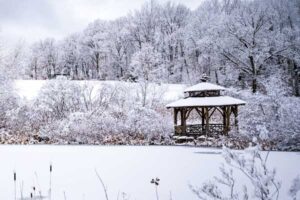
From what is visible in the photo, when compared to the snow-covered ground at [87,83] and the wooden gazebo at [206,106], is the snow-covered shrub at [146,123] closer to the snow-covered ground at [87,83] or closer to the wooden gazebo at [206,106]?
the wooden gazebo at [206,106]

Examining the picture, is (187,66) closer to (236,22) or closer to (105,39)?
(236,22)

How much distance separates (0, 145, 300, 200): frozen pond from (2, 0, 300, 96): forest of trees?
829cm

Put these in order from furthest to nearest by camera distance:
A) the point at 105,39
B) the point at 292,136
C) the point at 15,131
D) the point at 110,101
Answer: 1. the point at 105,39
2. the point at 110,101
3. the point at 15,131
4. the point at 292,136

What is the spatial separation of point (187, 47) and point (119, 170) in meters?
26.4

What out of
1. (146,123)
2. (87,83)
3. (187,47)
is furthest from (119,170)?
(187,47)

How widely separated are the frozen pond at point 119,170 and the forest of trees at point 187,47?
829 cm

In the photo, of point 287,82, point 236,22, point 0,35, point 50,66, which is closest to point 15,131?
point 0,35

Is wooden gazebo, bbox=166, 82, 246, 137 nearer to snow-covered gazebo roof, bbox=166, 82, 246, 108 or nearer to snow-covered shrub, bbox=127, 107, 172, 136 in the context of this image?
snow-covered gazebo roof, bbox=166, 82, 246, 108

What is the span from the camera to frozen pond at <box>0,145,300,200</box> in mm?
7785

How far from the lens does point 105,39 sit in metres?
46.0

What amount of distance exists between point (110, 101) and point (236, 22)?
474 inches

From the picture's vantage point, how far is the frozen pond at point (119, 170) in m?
7.79

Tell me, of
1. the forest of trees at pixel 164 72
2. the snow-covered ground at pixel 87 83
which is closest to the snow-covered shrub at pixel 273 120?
the forest of trees at pixel 164 72

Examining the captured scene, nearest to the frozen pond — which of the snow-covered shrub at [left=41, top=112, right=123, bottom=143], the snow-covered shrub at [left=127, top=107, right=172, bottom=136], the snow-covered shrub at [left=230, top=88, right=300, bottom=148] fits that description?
the snow-covered shrub at [left=230, top=88, right=300, bottom=148]
